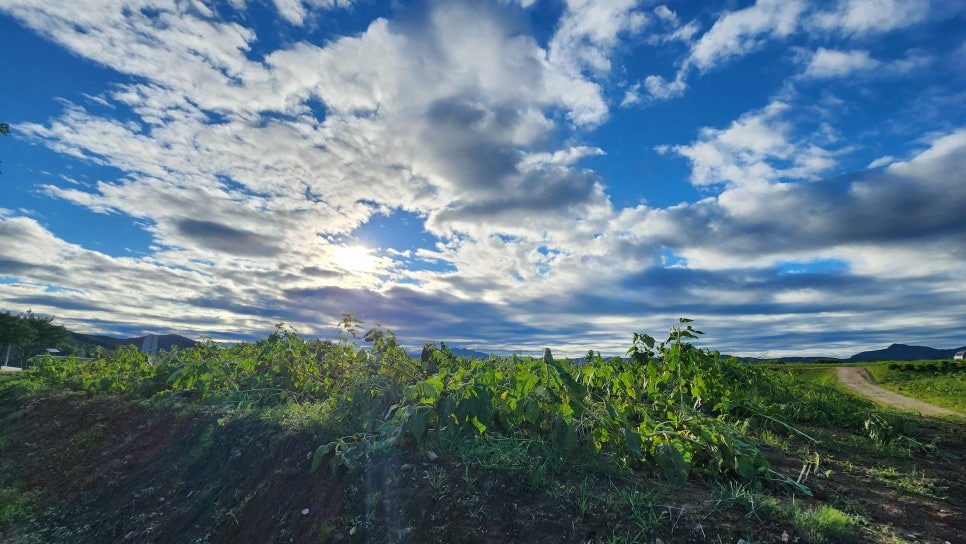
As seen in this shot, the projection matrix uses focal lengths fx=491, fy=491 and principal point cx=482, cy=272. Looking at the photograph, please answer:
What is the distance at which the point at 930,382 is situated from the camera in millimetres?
15586

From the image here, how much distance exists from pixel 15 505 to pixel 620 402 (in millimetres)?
7312

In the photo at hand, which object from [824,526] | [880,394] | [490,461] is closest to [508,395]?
[490,461]

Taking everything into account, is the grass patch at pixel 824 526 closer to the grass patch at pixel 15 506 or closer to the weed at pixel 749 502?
the weed at pixel 749 502

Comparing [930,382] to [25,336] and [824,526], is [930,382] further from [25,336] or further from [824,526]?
[25,336]

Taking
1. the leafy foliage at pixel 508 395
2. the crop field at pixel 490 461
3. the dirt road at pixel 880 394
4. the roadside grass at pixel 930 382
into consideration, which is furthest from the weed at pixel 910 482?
the roadside grass at pixel 930 382

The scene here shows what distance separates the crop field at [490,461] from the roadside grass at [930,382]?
24.2ft

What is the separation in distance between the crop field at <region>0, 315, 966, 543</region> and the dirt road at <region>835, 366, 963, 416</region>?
485cm

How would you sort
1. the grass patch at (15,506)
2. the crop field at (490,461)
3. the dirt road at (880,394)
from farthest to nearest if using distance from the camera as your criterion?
the dirt road at (880,394), the grass patch at (15,506), the crop field at (490,461)

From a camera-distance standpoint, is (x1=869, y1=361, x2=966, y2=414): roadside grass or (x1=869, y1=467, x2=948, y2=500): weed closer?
(x1=869, y1=467, x2=948, y2=500): weed

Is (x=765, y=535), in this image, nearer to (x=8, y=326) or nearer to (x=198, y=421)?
(x=198, y=421)

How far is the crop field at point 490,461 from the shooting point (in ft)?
11.3

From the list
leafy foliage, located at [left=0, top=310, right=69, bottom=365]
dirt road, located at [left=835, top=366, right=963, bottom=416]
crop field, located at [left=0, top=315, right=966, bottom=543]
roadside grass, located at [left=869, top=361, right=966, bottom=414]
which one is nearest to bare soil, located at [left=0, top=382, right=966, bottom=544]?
crop field, located at [left=0, top=315, right=966, bottom=543]

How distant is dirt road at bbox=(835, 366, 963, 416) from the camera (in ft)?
37.8

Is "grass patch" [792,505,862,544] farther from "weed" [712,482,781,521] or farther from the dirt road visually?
the dirt road
